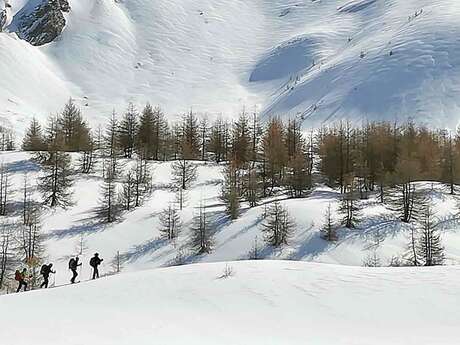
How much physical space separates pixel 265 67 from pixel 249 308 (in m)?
160

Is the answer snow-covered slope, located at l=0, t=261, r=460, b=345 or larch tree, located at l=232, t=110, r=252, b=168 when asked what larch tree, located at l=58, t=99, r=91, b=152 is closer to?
larch tree, located at l=232, t=110, r=252, b=168

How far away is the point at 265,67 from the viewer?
6727 inches

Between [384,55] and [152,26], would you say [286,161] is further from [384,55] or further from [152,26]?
[152,26]

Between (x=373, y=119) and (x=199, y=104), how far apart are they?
57.3 m

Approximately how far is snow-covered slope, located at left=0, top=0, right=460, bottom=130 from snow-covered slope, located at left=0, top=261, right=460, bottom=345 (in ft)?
292

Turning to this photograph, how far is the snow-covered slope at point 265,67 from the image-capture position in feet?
374

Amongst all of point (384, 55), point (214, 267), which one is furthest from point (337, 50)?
point (214, 267)

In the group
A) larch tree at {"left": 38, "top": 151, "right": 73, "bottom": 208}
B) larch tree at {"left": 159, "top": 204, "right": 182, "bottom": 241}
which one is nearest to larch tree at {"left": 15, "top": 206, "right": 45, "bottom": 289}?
larch tree at {"left": 38, "top": 151, "right": 73, "bottom": 208}

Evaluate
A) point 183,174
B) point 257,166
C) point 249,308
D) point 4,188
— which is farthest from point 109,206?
point 249,308

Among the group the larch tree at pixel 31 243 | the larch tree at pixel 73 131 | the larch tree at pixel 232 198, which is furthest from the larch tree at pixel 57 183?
the larch tree at pixel 232 198

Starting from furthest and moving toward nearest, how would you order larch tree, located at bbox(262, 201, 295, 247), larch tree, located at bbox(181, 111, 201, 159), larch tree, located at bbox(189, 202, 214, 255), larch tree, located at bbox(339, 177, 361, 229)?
larch tree, located at bbox(181, 111, 201, 159) < larch tree, located at bbox(339, 177, 361, 229) < larch tree, located at bbox(189, 202, 214, 255) < larch tree, located at bbox(262, 201, 295, 247)

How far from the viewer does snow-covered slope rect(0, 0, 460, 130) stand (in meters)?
114

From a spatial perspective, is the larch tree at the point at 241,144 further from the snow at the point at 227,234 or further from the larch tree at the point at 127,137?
the snow at the point at 227,234

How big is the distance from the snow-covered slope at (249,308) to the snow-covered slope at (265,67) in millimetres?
89124
